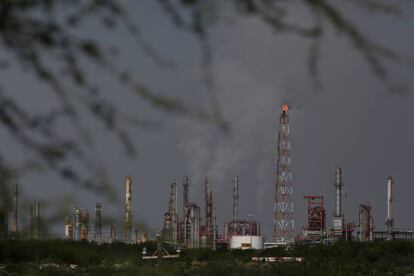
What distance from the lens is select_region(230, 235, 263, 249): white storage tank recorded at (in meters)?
79.9

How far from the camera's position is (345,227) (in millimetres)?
81750

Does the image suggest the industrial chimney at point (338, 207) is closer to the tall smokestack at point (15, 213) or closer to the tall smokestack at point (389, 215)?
the tall smokestack at point (389, 215)

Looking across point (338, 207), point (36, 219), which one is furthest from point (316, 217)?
point (36, 219)

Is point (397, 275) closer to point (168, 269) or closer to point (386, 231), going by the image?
point (168, 269)

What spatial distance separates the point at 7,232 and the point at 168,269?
64.5ft

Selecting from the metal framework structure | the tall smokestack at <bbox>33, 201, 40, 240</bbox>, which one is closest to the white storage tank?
the metal framework structure

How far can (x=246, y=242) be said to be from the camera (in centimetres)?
8038

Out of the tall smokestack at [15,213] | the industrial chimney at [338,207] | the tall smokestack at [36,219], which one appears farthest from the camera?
the industrial chimney at [338,207]

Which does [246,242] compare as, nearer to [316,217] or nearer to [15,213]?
[316,217]

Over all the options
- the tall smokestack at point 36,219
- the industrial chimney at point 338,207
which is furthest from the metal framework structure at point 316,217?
the tall smokestack at point 36,219

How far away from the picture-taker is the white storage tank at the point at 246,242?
7988 centimetres

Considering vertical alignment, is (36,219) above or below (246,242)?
above

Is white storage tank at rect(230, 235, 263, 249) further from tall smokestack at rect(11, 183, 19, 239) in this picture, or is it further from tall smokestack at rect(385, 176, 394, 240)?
tall smokestack at rect(11, 183, 19, 239)

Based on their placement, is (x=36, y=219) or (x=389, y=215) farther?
(x=389, y=215)
